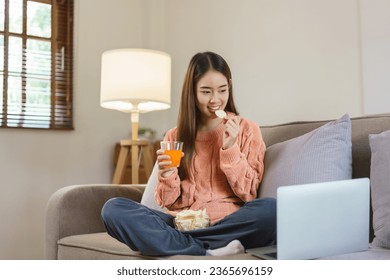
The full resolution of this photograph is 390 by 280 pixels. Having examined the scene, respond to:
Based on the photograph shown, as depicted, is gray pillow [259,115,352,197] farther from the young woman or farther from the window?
the window

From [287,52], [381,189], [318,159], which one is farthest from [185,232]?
[287,52]

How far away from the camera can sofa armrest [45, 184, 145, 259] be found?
1904 mm

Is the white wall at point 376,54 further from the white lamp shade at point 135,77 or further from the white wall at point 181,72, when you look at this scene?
the white lamp shade at point 135,77

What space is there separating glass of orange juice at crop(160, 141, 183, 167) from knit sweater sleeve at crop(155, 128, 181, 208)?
0.12 meters

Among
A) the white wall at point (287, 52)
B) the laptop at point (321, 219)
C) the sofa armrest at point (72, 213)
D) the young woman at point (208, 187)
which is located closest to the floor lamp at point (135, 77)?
the white wall at point (287, 52)

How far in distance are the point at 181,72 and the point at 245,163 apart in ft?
6.55

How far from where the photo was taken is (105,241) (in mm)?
1663

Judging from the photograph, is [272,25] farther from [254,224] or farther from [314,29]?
[254,224]

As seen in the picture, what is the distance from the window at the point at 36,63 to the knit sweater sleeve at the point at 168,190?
1.77m

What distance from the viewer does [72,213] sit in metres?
→ 1.93

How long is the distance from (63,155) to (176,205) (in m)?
1.80

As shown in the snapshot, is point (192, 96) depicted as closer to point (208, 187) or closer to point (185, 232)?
point (208, 187)

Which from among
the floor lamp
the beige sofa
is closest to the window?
the floor lamp

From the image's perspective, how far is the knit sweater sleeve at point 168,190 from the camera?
64.7 inches
